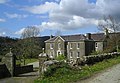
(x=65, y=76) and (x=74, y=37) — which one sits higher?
(x=74, y=37)

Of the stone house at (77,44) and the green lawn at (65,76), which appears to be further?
the stone house at (77,44)

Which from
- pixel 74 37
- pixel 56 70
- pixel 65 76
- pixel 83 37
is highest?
pixel 74 37

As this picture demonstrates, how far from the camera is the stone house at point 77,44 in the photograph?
2803 inches

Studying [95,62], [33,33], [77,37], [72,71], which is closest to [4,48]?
[77,37]

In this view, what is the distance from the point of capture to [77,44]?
73000mm

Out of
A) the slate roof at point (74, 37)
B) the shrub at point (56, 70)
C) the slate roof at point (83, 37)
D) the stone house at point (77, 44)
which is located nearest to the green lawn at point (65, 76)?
the shrub at point (56, 70)

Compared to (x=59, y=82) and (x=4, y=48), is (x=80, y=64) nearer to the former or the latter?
(x=59, y=82)

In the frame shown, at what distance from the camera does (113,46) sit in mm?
51875

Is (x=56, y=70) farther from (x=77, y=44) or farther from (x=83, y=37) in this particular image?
(x=77, y=44)

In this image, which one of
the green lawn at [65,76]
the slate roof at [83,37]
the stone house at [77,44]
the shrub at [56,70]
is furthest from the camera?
the slate roof at [83,37]

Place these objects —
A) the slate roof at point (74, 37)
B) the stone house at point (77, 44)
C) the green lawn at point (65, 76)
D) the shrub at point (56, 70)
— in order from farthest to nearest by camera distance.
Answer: the slate roof at point (74, 37), the stone house at point (77, 44), the shrub at point (56, 70), the green lawn at point (65, 76)

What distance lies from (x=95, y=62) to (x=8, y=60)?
13.4 meters

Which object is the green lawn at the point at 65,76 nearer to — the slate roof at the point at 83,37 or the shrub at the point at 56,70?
the shrub at the point at 56,70

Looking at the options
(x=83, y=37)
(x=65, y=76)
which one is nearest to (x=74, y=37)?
(x=83, y=37)
